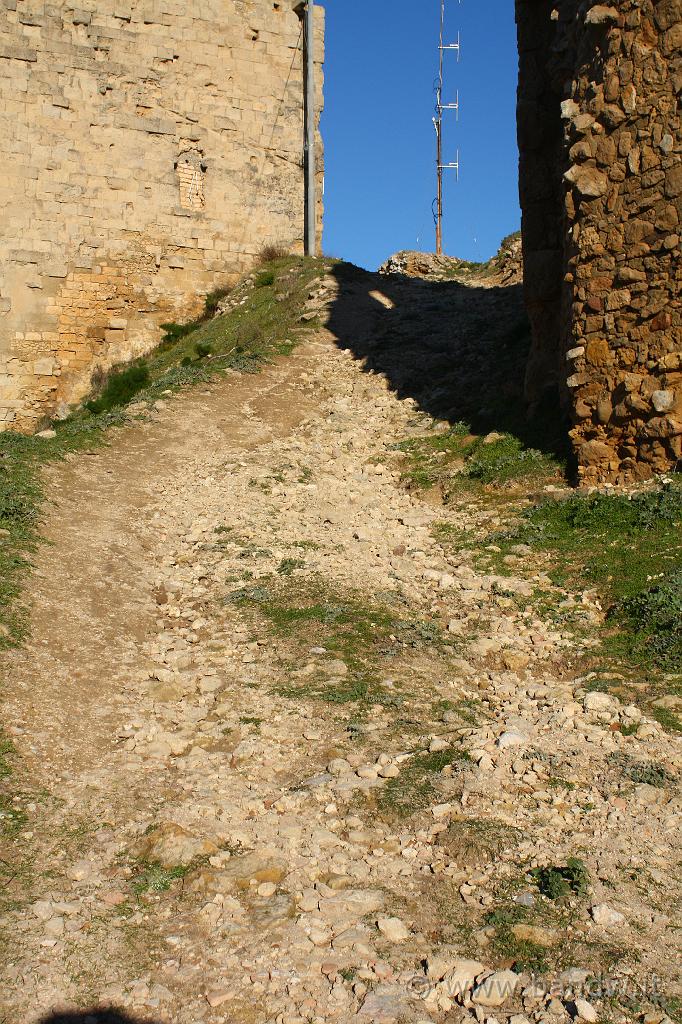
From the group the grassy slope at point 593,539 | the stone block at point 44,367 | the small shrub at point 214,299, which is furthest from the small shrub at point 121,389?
the grassy slope at point 593,539

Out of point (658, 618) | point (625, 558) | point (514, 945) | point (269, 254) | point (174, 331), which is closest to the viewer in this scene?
point (514, 945)

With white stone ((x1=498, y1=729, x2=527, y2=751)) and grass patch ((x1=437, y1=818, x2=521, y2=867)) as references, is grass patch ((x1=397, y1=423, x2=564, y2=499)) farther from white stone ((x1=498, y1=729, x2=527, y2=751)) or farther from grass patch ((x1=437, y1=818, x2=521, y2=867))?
grass patch ((x1=437, y1=818, x2=521, y2=867))

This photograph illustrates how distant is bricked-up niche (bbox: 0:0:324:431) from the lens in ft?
50.3

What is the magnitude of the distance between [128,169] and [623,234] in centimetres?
1089

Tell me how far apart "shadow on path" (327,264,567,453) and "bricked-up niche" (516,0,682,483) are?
3.68 feet

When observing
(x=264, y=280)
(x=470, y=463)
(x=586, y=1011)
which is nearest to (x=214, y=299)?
(x=264, y=280)

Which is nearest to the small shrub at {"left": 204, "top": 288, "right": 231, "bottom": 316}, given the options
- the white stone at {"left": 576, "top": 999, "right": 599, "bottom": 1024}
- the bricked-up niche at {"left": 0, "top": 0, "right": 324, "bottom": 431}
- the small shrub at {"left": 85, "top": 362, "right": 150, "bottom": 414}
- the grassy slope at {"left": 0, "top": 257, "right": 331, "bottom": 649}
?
the bricked-up niche at {"left": 0, "top": 0, "right": 324, "bottom": 431}

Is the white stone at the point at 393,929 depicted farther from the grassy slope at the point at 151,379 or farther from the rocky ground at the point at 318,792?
the grassy slope at the point at 151,379

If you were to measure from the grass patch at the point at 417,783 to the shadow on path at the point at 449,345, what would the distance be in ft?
16.0

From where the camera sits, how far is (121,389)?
14.2 metres

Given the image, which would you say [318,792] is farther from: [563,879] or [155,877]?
[563,879]

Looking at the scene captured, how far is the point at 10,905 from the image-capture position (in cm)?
377

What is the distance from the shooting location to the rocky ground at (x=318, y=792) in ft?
11.1

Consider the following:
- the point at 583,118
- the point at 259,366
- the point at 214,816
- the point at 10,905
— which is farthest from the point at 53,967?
the point at 259,366
